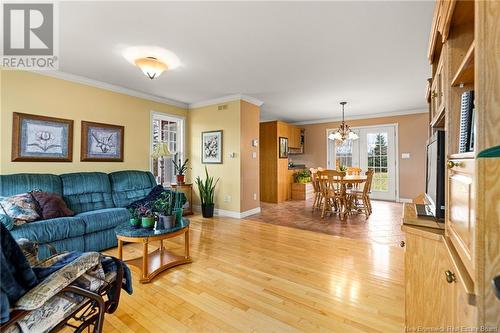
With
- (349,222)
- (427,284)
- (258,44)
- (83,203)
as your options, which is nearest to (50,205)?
(83,203)

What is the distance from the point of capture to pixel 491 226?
600 millimetres

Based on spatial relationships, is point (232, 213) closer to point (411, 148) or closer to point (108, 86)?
point (108, 86)

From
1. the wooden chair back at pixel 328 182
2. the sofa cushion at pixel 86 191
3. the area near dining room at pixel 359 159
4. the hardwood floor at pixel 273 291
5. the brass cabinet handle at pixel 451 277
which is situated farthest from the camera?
the area near dining room at pixel 359 159

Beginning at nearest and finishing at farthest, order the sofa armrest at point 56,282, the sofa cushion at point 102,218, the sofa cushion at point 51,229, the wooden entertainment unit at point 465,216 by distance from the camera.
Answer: the wooden entertainment unit at point 465,216 < the sofa armrest at point 56,282 < the sofa cushion at point 51,229 < the sofa cushion at point 102,218

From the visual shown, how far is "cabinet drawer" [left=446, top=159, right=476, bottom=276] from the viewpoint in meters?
0.69

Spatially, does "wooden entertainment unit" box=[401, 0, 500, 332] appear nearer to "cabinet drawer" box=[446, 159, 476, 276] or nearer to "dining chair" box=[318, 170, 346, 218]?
"cabinet drawer" box=[446, 159, 476, 276]

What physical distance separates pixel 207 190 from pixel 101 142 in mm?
2028

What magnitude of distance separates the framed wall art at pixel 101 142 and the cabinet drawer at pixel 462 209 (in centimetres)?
433

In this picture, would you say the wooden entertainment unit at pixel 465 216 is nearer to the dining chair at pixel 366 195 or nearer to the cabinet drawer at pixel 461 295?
the cabinet drawer at pixel 461 295

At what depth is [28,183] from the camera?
274 centimetres

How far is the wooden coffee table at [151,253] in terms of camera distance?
2.07 meters

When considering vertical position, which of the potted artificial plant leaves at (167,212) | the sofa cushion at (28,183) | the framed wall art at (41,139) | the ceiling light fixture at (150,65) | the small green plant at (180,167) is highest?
the ceiling light fixture at (150,65)

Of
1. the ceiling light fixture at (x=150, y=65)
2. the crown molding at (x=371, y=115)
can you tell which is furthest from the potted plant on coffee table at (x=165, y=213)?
the crown molding at (x=371, y=115)

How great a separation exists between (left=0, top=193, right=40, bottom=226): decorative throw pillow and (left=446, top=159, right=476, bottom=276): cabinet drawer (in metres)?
3.39
